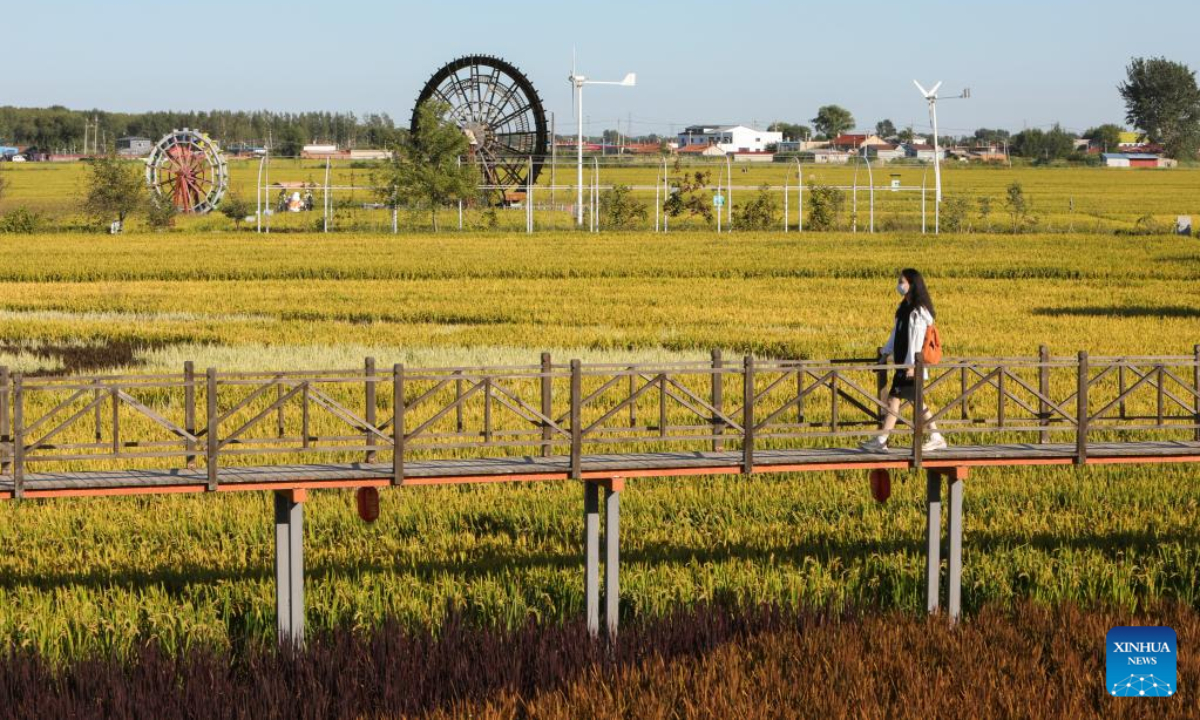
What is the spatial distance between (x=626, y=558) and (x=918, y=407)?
372 cm

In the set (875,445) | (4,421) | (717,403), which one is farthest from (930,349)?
(4,421)

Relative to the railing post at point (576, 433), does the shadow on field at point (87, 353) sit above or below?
below

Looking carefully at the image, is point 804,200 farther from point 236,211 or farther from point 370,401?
point 370,401

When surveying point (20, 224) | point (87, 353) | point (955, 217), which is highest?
point (955, 217)

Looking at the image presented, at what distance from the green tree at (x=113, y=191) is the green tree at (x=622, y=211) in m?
26.8

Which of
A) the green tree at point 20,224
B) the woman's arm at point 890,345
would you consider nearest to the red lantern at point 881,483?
the woman's arm at point 890,345

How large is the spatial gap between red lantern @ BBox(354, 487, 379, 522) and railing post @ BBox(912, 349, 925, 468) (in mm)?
5440

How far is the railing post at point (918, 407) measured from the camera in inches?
691

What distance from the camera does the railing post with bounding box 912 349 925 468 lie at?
1755 centimetres

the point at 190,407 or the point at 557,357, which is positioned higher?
the point at 190,407

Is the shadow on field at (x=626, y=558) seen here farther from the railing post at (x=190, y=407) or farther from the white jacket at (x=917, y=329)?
the white jacket at (x=917, y=329)

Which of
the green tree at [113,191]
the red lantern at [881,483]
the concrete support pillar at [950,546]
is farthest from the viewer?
the green tree at [113,191]

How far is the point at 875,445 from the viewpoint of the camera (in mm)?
18609

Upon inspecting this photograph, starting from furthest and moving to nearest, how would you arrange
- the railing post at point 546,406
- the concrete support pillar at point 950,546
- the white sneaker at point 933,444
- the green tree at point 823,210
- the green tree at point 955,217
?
1. the green tree at point 823,210
2. the green tree at point 955,217
3. the white sneaker at point 933,444
4. the railing post at point 546,406
5. the concrete support pillar at point 950,546
